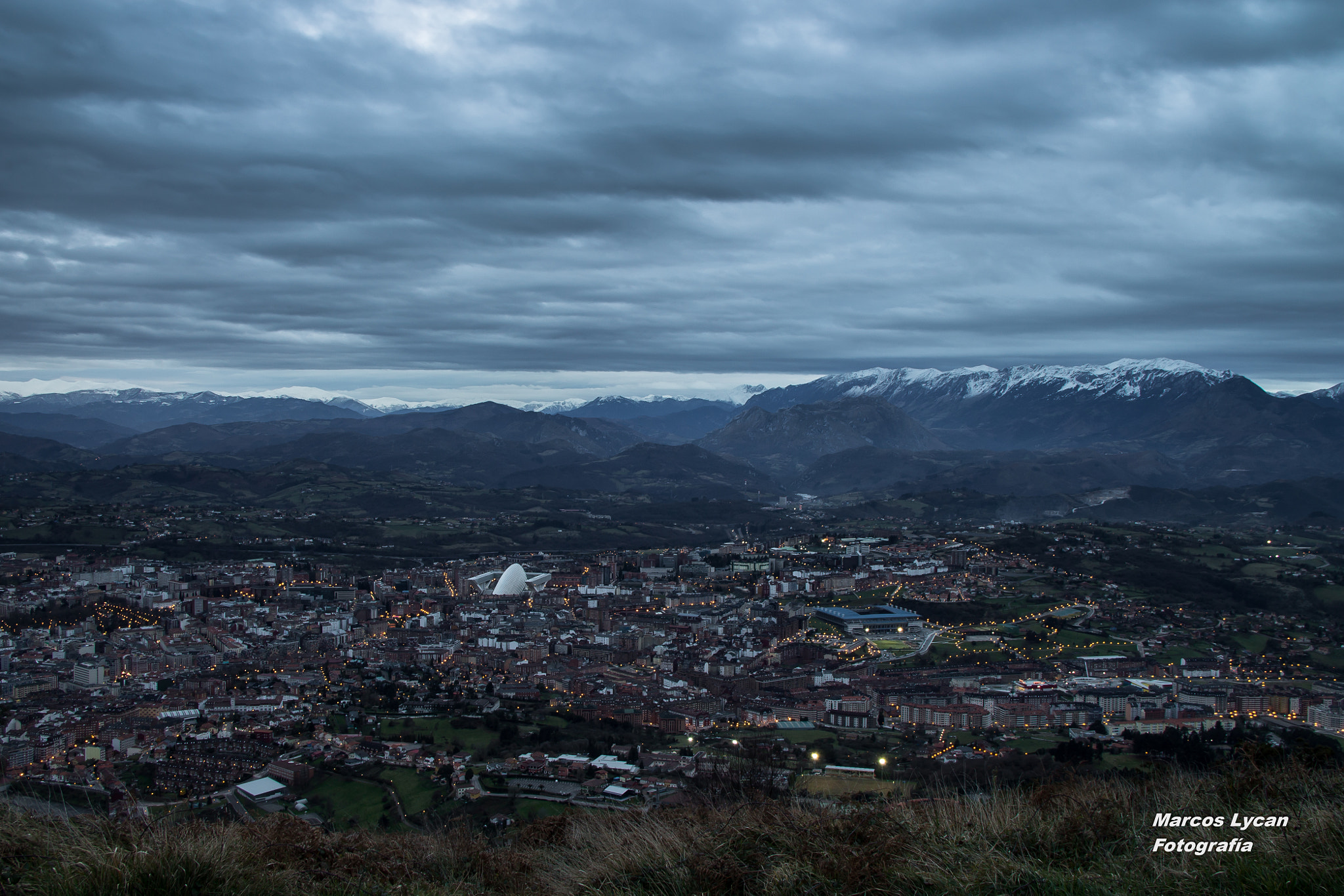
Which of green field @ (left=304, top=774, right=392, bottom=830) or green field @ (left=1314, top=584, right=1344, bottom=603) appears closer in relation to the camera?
green field @ (left=304, top=774, right=392, bottom=830)

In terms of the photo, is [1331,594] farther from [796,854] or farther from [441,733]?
[796,854]

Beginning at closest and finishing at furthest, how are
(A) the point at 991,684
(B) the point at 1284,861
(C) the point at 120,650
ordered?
A: (B) the point at 1284,861 → (A) the point at 991,684 → (C) the point at 120,650

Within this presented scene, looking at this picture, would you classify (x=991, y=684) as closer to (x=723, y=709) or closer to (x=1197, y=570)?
(x=723, y=709)

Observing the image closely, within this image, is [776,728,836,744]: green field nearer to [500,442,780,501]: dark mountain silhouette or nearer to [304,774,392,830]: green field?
[304,774,392,830]: green field

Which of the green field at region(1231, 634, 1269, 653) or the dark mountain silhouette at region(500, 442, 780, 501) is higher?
the dark mountain silhouette at region(500, 442, 780, 501)

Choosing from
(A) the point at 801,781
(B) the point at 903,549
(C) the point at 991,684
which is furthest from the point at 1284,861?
(B) the point at 903,549

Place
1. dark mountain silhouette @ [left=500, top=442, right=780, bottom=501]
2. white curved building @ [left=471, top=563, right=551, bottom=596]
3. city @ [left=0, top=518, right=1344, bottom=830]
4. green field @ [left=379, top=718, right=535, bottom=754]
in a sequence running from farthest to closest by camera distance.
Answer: dark mountain silhouette @ [left=500, top=442, right=780, bottom=501] → white curved building @ [left=471, top=563, right=551, bottom=596] → green field @ [left=379, top=718, right=535, bottom=754] → city @ [left=0, top=518, right=1344, bottom=830]

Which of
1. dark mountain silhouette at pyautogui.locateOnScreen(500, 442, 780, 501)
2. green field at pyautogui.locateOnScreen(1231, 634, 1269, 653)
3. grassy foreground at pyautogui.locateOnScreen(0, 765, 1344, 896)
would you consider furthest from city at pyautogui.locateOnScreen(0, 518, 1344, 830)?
dark mountain silhouette at pyautogui.locateOnScreen(500, 442, 780, 501)
